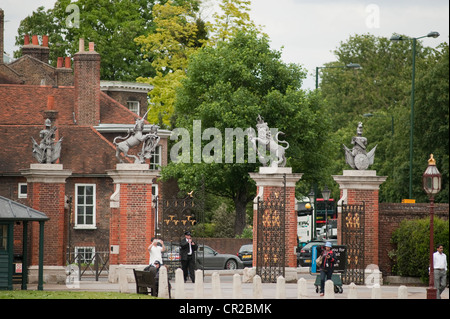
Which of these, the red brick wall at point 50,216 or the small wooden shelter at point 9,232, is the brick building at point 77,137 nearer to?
the red brick wall at point 50,216

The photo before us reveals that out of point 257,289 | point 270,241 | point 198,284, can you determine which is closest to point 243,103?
point 270,241

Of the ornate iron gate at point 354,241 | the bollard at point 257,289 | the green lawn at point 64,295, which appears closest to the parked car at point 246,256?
the ornate iron gate at point 354,241

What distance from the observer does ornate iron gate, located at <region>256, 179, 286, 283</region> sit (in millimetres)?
33344

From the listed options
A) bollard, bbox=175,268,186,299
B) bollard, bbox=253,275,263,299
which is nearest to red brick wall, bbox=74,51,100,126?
bollard, bbox=175,268,186,299

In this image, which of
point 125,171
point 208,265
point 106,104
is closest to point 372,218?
point 125,171

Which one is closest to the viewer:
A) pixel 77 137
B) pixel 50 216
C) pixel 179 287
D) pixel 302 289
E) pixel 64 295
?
pixel 302 289

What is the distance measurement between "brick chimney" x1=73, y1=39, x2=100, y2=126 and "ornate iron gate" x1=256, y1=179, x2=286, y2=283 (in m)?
19.3

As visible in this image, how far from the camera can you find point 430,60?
60.6 m

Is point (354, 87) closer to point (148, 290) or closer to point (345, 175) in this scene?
point (345, 175)

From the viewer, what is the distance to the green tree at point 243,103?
165 ft

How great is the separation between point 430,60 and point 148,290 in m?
35.2

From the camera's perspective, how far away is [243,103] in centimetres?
5022

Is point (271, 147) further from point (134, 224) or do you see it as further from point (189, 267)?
point (134, 224)

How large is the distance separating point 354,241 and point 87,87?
21488 mm
